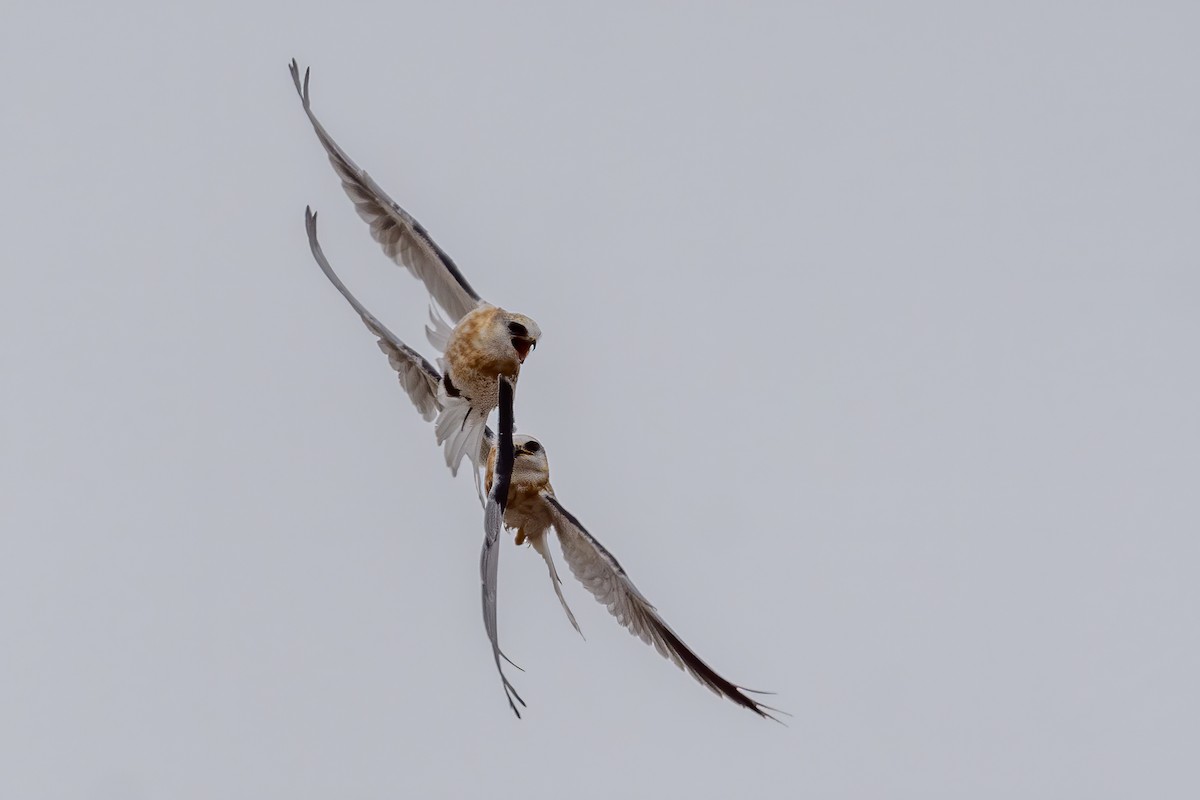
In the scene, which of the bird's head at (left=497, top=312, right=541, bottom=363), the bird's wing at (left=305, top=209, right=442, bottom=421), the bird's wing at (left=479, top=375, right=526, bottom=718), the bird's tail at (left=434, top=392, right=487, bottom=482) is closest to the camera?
the bird's wing at (left=479, top=375, right=526, bottom=718)

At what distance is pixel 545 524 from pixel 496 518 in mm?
2521

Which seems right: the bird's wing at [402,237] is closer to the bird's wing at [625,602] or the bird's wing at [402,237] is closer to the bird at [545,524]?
the bird at [545,524]

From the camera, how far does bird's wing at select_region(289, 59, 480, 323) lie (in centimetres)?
938

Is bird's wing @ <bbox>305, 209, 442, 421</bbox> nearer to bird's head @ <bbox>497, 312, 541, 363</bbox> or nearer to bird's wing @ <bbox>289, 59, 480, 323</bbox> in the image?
bird's wing @ <bbox>289, 59, 480, 323</bbox>

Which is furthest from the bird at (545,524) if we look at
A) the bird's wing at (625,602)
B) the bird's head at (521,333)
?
the bird's head at (521,333)

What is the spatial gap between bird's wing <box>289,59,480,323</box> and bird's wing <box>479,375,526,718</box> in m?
1.21

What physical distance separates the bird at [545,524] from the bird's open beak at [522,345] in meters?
0.61

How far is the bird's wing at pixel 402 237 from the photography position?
9.38m

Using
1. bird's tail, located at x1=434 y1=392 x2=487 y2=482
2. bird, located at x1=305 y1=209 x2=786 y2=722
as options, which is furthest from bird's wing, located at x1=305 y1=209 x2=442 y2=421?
bird's tail, located at x1=434 y1=392 x2=487 y2=482

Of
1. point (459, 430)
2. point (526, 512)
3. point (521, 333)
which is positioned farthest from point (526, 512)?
point (521, 333)

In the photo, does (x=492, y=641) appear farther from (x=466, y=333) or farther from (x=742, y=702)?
(x=742, y=702)

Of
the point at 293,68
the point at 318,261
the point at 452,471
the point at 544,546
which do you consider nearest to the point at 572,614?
the point at 544,546

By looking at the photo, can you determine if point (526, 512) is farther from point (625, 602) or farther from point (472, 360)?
point (472, 360)

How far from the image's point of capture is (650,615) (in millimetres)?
10680
